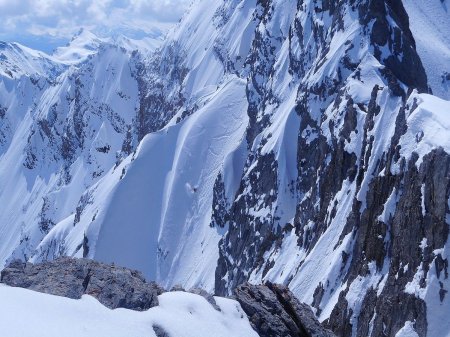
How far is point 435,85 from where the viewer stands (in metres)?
95.1

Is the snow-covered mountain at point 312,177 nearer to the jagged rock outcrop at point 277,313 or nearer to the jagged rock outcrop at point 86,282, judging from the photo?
the jagged rock outcrop at point 277,313

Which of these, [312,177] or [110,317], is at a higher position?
[110,317]

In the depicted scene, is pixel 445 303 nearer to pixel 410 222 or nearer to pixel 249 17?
pixel 410 222

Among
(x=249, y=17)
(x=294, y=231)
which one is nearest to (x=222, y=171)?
(x=294, y=231)

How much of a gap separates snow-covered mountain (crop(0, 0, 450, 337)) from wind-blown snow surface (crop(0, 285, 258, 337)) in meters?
13.2

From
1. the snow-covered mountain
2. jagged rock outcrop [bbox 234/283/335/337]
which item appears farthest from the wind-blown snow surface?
the snow-covered mountain

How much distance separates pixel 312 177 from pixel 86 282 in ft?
183

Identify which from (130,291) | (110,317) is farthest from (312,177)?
(110,317)

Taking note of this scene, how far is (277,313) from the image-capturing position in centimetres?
3003

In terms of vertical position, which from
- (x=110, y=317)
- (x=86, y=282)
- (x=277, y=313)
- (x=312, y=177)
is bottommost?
(x=312, y=177)

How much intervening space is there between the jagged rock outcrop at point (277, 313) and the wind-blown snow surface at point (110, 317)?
1.77 feet

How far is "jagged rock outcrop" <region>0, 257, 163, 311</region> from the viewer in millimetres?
26672

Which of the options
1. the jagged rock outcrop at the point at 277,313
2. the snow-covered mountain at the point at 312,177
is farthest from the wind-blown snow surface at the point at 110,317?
the snow-covered mountain at the point at 312,177

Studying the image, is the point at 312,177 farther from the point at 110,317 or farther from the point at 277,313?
the point at 110,317
